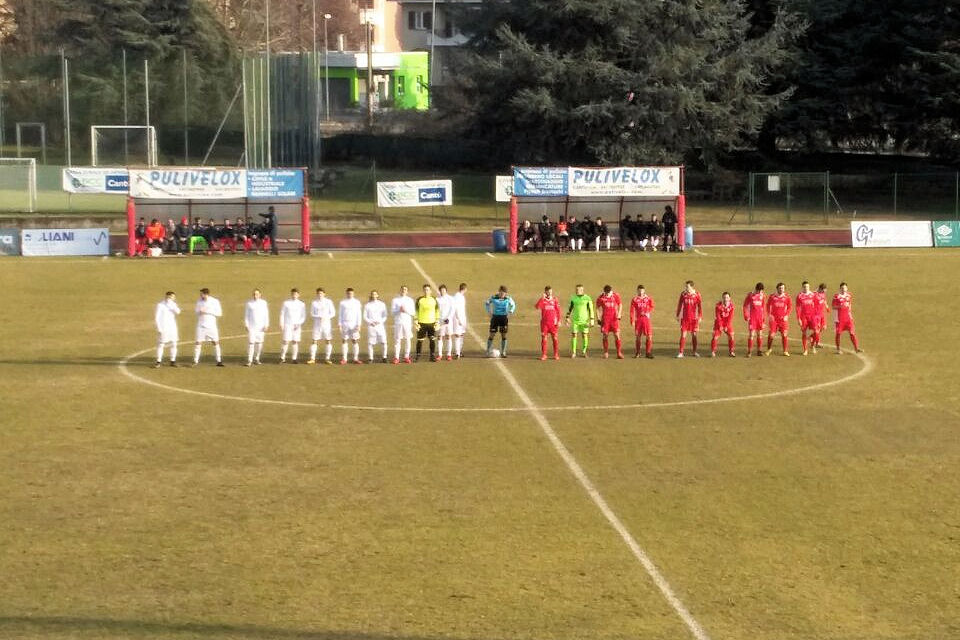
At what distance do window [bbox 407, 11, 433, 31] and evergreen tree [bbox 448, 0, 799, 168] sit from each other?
59.8 meters

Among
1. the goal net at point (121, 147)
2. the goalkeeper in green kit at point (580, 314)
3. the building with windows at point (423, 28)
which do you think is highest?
the building with windows at point (423, 28)

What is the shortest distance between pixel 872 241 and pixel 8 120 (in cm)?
4278

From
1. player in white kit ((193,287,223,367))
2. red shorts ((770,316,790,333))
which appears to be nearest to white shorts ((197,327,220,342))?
player in white kit ((193,287,223,367))

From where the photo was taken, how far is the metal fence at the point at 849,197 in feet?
217

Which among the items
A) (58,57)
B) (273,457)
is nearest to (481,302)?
(273,457)

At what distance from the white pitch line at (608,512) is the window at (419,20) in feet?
358

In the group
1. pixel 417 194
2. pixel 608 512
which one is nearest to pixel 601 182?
pixel 417 194

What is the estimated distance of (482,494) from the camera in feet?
Answer: 60.1

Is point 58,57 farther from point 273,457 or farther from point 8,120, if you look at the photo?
point 273,457

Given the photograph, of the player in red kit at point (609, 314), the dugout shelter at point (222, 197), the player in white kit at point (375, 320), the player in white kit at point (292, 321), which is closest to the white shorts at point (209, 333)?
the player in white kit at point (292, 321)

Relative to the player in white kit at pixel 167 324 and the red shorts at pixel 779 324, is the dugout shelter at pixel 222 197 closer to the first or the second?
the player in white kit at pixel 167 324

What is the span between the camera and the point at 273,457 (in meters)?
20.5

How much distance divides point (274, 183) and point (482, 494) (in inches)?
1419

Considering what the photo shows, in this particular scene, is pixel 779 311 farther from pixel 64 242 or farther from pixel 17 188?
pixel 17 188
